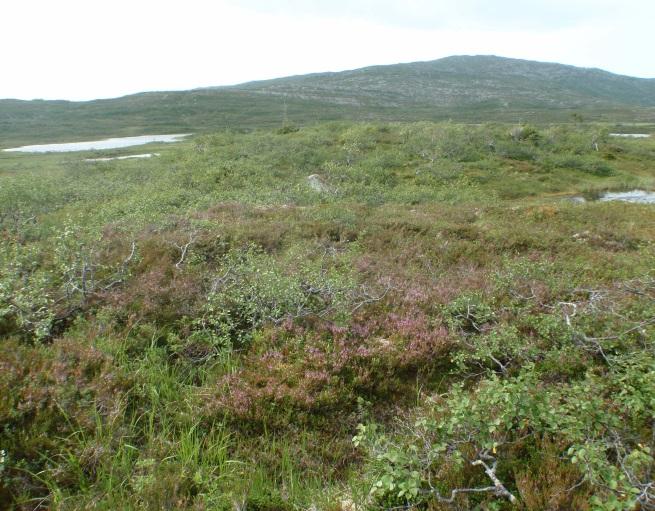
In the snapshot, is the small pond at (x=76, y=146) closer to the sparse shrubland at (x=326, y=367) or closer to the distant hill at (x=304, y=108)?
the distant hill at (x=304, y=108)

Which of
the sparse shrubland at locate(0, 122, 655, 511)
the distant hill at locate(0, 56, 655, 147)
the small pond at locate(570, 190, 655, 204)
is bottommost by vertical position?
the small pond at locate(570, 190, 655, 204)

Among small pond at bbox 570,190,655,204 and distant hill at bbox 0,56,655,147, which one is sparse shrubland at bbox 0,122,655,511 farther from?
distant hill at bbox 0,56,655,147

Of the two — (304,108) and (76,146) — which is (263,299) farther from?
(304,108)

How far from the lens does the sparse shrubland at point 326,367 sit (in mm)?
3400

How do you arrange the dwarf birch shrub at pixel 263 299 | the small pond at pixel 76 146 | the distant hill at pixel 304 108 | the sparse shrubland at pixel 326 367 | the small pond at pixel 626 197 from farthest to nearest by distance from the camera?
the distant hill at pixel 304 108, the small pond at pixel 76 146, the small pond at pixel 626 197, the dwarf birch shrub at pixel 263 299, the sparse shrubland at pixel 326 367

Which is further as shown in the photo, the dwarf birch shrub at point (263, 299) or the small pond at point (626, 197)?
the small pond at point (626, 197)

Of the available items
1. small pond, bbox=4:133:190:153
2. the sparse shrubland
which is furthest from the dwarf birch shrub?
small pond, bbox=4:133:190:153

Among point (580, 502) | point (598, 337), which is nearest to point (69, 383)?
point (580, 502)

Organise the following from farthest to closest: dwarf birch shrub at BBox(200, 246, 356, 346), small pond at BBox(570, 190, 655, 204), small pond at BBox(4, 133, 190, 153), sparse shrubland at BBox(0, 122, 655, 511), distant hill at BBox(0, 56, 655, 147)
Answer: distant hill at BBox(0, 56, 655, 147), small pond at BBox(4, 133, 190, 153), small pond at BBox(570, 190, 655, 204), dwarf birch shrub at BBox(200, 246, 356, 346), sparse shrubland at BBox(0, 122, 655, 511)

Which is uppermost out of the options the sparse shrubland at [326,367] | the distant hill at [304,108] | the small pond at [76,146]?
the distant hill at [304,108]

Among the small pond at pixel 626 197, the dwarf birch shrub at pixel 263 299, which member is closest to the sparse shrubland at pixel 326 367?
the dwarf birch shrub at pixel 263 299

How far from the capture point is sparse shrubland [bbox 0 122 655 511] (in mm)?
3400

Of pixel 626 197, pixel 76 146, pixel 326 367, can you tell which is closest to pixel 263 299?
pixel 326 367

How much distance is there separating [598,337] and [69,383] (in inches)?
248
